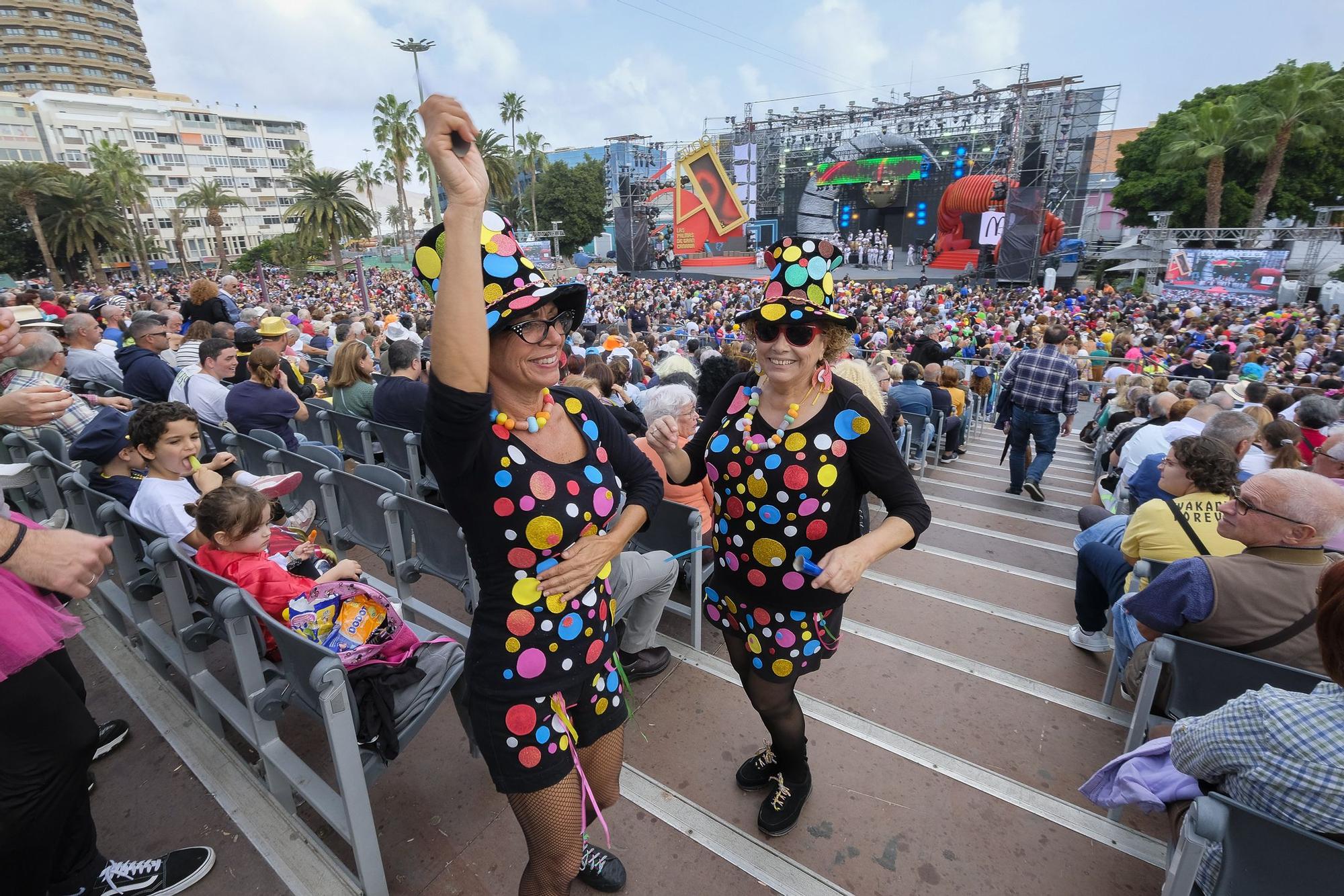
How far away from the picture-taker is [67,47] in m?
Answer: 69.9

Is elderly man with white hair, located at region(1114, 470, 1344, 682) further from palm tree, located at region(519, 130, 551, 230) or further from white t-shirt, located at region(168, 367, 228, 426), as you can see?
palm tree, located at region(519, 130, 551, 230)

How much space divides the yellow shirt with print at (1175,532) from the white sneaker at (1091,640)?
0.53m

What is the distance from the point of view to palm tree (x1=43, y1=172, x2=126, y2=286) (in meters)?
36.4

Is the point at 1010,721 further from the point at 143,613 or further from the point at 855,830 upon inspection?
the point at 143,613

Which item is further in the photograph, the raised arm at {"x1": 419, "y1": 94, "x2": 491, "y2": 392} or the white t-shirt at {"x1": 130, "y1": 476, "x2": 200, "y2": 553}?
the white t-shirt at {"x1": 130, "y1": 476, "x2": 200, "y2": 553}

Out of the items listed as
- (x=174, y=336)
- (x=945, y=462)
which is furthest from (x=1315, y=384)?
(x=174, y=336)

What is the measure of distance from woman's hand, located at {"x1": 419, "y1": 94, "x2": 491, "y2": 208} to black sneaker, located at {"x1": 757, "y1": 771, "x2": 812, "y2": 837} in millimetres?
2311

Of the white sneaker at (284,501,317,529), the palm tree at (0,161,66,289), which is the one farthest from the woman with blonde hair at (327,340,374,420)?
the palm tree at (0,161,66,289)

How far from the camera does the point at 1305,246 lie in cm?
2442

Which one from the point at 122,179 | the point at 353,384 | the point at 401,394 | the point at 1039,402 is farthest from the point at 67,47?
the point at 1039,402

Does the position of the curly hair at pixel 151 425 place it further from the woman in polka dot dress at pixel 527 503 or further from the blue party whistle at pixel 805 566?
the blue party whistle at pixel 805 566

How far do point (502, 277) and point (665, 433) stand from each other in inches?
30.9

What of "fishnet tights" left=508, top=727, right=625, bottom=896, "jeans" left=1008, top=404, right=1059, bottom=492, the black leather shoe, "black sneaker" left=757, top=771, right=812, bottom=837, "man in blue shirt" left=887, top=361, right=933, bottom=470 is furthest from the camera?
"man in blue shirt" left=887, top=361, right=933, bottom=470

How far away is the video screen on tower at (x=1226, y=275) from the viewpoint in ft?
74.0
